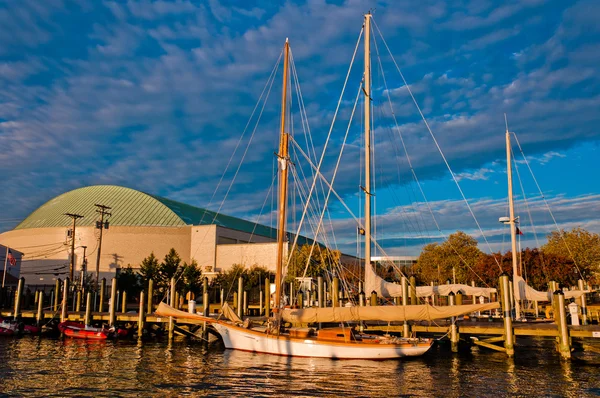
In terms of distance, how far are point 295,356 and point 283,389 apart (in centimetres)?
835

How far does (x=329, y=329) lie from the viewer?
29.6m

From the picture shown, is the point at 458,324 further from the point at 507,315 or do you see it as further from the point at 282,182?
the point at 282,182

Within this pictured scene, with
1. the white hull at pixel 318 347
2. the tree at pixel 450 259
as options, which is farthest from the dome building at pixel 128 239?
the white hull at pixel 318 347

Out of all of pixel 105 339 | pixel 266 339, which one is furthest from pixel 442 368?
pixel 105 339

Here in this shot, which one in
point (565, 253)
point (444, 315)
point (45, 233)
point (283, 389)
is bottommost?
point (283, 389)

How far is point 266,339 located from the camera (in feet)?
99.5

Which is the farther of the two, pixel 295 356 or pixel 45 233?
pixel 45 233

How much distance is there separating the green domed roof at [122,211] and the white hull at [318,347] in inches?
2619

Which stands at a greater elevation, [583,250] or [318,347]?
[583,250]

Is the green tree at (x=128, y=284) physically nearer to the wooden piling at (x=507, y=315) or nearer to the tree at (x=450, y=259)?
the tree at (x=450, y=259)

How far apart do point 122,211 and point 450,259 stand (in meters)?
67.4

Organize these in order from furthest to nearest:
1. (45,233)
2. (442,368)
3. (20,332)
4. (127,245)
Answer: (45,233) < (127,245) < (20,332) < (442,368)

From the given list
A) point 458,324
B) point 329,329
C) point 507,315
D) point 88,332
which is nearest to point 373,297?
point 329,329

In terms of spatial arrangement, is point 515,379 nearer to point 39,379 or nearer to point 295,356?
point 295,356
